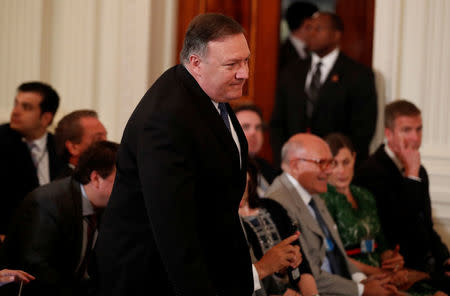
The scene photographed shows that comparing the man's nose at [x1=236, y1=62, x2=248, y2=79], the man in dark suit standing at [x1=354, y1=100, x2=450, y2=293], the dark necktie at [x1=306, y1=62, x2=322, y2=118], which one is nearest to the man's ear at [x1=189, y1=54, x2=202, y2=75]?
the man's nose at [x1=236, y1=62, x2=248, y2=79]

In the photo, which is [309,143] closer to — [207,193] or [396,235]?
[396,235]

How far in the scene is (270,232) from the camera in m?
2.90

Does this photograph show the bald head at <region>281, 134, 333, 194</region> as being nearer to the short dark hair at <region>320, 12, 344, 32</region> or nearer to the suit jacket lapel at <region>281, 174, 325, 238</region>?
the suit jacket lapel at <region>281, 174, 325, 238</region>

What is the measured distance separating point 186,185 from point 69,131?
2021 millimetres

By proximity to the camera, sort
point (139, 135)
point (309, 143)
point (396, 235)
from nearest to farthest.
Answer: point (139, 135) < point (309, 143) < point (396, 235)

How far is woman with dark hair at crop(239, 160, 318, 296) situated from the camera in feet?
9.39

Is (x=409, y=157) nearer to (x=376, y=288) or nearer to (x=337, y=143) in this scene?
(x=337, y=143)

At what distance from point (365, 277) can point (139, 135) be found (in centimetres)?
194

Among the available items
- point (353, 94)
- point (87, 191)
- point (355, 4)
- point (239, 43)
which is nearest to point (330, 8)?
point (355, 4)

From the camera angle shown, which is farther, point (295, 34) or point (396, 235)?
point (295, 34)

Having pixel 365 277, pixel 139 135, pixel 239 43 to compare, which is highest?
pixel 239 43

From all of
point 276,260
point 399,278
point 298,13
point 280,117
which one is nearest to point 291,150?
point 399,278

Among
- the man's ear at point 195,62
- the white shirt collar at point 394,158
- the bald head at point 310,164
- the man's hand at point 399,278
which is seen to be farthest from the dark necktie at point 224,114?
the white shirt collar at point 394,158

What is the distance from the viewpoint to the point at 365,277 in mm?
3395
